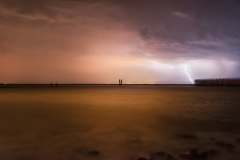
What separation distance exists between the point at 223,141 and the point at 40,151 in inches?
189

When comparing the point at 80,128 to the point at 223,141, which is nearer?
the point at 223,141

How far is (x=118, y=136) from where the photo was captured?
21.9ft

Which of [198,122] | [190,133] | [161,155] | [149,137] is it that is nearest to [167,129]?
[190,133]

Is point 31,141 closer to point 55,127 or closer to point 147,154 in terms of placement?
point 55,127

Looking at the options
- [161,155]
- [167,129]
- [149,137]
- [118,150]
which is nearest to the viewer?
[161,155]

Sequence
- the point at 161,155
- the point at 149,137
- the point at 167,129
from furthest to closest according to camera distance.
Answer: the point at 167,129 → the point at 149,137 → the point at 161,155

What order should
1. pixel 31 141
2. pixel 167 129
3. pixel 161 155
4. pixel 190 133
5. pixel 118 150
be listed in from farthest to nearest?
1. pixel 167 129
2. pixel 190 133
3. pixel 31 141
4. pixel 118 150
5. pixel 161 155

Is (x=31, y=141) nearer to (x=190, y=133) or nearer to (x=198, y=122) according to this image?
(x=190, y=133)

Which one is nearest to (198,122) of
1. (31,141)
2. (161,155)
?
(161,155)

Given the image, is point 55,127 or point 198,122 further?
point 198,122

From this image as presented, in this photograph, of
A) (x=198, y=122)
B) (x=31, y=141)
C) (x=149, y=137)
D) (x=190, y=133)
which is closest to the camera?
(x=31, y=141)

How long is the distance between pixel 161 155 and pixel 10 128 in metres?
5.71

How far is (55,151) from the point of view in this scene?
5125 mm

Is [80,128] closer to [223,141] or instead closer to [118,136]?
[118,136]
